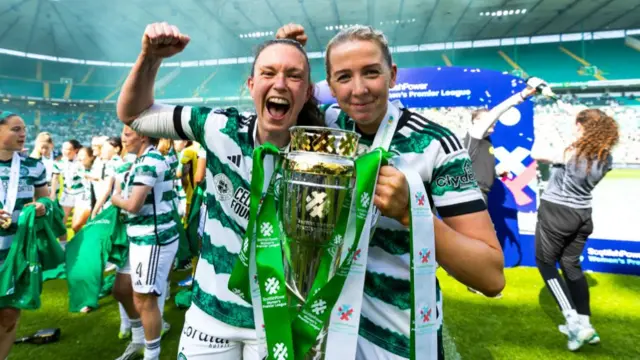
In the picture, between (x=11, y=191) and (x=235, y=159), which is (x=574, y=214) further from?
(x=11, y=191)

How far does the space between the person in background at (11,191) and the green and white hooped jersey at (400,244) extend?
105 inches

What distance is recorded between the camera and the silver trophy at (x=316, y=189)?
0.83 meters

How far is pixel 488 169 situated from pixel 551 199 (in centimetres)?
114

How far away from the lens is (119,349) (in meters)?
3.25

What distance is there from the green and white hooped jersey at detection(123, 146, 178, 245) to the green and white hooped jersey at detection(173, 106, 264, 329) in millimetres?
1650

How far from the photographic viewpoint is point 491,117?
12.0ft

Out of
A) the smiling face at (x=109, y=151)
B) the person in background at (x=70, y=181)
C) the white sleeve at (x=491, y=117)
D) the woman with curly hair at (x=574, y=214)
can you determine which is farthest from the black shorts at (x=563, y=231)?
the person in background at (x=70, y=181)

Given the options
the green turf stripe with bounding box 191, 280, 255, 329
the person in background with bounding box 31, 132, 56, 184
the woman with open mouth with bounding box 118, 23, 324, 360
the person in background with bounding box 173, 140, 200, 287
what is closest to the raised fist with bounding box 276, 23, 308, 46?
the woman with open mouth with bounding box 118, 23, 324, 360

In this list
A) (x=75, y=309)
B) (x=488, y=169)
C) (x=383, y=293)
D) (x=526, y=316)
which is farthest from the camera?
(x=488, y=169)

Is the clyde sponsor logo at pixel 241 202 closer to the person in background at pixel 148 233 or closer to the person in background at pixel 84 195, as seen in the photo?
the person in background at pixel 148 233

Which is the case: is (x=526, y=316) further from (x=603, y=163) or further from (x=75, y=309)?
(x=75, y=309)

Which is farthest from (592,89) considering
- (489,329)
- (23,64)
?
(23,64)

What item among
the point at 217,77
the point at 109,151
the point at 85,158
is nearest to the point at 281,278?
the point at 109,151

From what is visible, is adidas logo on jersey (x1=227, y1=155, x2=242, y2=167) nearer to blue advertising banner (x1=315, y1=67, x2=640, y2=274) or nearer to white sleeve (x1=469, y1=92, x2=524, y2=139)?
white sleeve (x1=469, y1=92, x2=524, y2=139)
